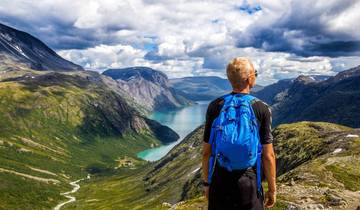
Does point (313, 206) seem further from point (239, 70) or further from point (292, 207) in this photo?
point (239, 70)

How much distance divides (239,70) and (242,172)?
3376 millimetres

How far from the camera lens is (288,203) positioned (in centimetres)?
4412

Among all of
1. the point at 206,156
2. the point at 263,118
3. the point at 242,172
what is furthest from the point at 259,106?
the point at 206,156

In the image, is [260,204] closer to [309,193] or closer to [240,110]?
[240,110]

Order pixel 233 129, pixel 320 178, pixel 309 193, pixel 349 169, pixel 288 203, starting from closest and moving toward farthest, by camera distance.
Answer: pixel 233 129 < pixel 288 203 < pixel 309 193 < pixel 320 178 < pixel 349 169

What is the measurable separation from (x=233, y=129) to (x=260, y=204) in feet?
9.49

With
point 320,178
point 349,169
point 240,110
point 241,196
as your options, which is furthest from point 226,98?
point 349,169

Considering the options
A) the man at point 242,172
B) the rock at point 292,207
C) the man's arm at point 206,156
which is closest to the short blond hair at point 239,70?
the man at point 242,172

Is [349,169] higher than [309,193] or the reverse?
the reverse

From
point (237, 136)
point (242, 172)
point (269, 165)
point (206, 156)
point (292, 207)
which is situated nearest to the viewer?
point (237, 136)

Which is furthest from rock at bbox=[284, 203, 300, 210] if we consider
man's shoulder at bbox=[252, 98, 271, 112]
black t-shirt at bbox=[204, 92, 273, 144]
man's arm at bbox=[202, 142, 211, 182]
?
man's shoulder at bbox=[252, 98, 271, 112]

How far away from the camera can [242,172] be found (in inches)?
559

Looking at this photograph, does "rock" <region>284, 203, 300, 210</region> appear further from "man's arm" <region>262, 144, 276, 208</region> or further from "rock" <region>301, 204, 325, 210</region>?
"man's arm" <region>262, 144, 276, 208</region>

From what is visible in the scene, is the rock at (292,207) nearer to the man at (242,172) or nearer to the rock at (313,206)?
the rock at (313,206)
